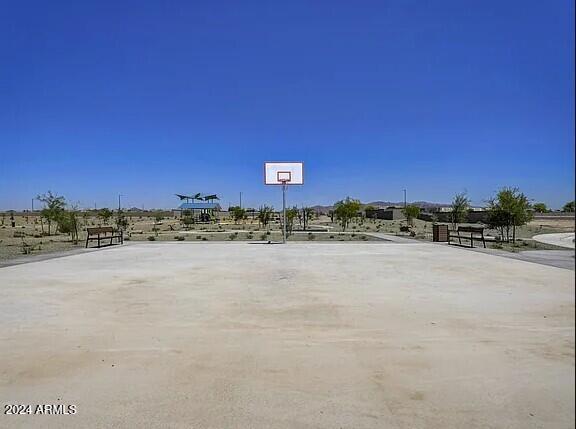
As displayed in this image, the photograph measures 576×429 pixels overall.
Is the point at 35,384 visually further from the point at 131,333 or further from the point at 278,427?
the point at 278,427

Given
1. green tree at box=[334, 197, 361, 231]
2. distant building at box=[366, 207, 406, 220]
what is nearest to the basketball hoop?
green tree at box=[334, 197, 361, 231]

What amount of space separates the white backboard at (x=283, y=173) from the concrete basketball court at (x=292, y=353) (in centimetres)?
1795

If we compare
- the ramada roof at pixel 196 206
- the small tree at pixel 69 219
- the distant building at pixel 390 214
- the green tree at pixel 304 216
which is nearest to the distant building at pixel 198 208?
the ramada roof at pixel 196 206

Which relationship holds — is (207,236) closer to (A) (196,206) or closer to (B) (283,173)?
(B) (283,173)

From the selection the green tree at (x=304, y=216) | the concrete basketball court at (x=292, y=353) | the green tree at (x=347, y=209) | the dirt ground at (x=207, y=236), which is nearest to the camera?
the concrete basketball court at (x=292, y=353)

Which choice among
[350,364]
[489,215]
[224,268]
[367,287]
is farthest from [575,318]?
[489,215]

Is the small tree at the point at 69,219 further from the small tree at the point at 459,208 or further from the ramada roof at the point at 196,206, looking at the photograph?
the ramada roof at the point at 196,206

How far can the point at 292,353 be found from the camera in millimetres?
5152

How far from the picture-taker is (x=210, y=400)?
12.9 feet

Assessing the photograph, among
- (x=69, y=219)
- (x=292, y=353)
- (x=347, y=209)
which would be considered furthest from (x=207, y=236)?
(x=292, y=353)

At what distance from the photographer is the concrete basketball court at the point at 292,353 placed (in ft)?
11.9

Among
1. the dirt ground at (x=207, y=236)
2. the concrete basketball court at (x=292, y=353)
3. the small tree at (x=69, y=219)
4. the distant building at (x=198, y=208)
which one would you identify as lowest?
the concrete basketball court at (x=292, y=353)

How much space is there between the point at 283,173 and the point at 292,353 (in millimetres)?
23085

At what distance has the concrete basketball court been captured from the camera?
3.62m
